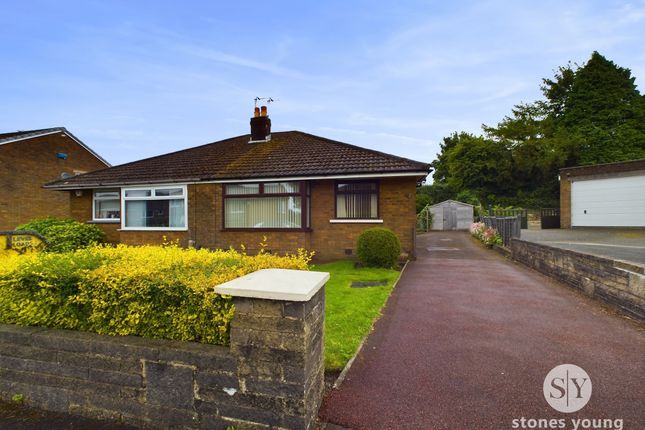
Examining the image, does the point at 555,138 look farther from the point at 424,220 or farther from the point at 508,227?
the point at 508,227

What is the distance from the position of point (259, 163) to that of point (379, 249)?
587 centimetres


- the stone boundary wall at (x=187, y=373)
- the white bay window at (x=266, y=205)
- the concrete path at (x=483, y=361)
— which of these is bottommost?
the concrete path at (x=483, y=361)

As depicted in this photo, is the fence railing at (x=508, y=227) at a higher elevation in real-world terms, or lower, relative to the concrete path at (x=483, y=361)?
higher

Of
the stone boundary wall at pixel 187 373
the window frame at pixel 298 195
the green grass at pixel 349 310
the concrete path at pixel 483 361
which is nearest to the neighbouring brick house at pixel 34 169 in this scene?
the window frame at pixel 298 195

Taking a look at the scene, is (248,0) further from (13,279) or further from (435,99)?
(435,99)

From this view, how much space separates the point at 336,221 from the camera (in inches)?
441

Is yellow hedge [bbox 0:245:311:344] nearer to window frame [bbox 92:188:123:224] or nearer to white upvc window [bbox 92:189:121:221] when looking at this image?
window frame [bbox 92:188:123:224]

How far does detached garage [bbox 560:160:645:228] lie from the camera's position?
17.0 m

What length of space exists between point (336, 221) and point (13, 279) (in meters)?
8.84

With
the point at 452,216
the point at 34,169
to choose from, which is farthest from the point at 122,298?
the point at 452,216

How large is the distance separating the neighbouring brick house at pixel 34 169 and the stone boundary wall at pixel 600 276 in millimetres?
23273

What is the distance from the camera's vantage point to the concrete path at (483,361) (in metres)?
2.61

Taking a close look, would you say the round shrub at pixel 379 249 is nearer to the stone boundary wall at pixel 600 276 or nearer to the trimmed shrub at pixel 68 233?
the stone boundary wall at pixel 600 276

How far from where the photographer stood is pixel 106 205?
13883mm
